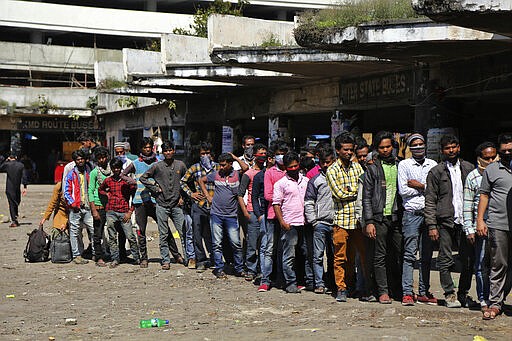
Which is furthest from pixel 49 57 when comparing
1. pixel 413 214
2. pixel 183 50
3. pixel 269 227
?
pixel 413 214

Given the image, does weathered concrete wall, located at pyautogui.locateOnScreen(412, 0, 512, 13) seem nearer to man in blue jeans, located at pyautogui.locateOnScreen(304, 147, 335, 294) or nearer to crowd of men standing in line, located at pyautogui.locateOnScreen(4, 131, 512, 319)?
crowd of men standing in line, located at pyautogui.locateOnScreen(4, 131, 512, 319)

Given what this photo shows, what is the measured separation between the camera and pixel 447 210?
879cm

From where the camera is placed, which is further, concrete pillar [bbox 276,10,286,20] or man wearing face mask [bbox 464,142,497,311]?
concrete pillar [bbox 276,10,286,20]

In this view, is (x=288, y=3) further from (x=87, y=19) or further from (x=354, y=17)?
(x=354, y=17)

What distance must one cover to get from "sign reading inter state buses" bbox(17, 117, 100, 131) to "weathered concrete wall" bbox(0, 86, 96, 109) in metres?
1.21

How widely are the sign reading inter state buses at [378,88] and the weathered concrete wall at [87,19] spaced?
30628mm

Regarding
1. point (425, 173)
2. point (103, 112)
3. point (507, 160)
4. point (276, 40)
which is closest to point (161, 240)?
point (425, 173)

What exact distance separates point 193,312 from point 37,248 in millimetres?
5322

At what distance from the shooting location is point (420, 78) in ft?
49.2

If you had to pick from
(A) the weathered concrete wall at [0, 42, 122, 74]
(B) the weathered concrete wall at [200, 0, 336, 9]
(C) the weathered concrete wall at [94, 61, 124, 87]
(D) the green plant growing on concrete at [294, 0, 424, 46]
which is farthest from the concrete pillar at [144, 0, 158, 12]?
(D) the green plant growing on concrete at [294, 0, 424, 46]

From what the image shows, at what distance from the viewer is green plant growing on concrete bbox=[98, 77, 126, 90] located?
27236 mm

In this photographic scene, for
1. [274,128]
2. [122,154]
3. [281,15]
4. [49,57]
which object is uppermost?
[281,15]

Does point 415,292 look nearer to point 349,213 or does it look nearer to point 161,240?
point 349,213

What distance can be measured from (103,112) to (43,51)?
7890mm
